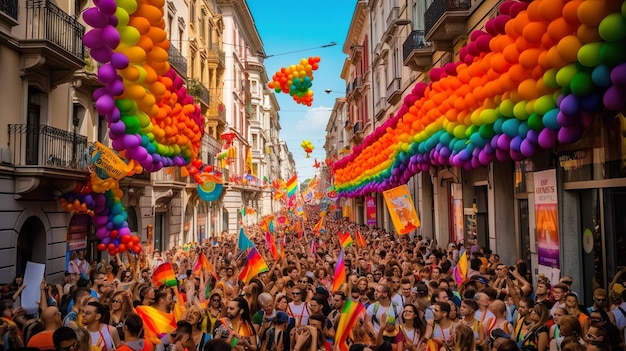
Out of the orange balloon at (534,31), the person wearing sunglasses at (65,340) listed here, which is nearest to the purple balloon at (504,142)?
the orange balloon at (534,31)

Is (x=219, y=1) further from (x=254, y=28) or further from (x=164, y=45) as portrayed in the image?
(x=164, y=45)

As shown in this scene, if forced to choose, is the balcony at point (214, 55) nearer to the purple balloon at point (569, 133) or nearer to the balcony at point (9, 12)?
the balcony at point (9, 12)

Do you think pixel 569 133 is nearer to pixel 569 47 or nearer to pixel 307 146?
pixel 569 47

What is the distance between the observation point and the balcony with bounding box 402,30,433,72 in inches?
793

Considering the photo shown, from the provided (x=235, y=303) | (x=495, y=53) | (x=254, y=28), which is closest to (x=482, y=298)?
(x=235, y=303)

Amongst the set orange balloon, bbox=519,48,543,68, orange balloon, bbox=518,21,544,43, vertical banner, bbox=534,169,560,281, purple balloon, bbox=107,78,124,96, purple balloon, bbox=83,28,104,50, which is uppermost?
purple balloon, bbox=83,28,104,50

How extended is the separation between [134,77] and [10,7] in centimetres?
491

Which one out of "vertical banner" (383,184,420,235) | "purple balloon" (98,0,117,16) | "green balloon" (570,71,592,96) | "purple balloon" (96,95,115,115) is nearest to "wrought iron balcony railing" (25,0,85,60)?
"purple balloon" (96,95,115,115)

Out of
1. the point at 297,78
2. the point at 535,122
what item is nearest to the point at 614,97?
the point at 535,122

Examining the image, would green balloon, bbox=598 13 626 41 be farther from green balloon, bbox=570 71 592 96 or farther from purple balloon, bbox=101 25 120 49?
purple balloon, bbox=101 25 120 49

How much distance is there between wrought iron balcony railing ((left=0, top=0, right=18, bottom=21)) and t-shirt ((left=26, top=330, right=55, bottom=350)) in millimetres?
8535

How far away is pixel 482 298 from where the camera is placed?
6.71 metres

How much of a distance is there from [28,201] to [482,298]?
10.3m

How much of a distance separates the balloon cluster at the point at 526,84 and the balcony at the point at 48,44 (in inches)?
319
